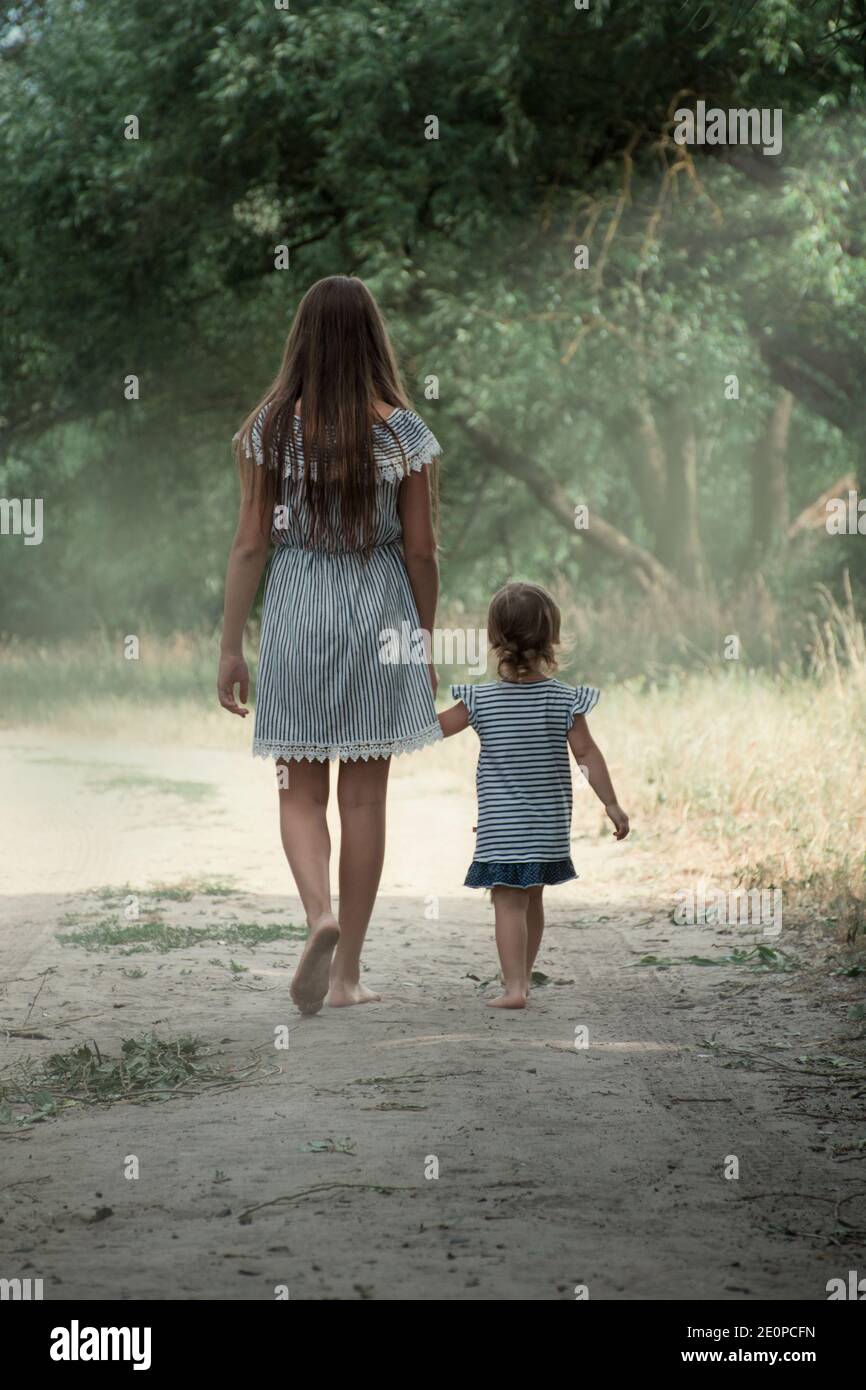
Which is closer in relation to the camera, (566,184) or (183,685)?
(566,184)

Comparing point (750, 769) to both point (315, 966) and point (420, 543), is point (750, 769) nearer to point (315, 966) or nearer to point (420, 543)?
point (420, 543)

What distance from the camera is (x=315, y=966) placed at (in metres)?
4.64

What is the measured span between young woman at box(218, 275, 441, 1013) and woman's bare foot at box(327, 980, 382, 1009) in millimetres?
140

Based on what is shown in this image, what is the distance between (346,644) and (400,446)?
0.59 meters

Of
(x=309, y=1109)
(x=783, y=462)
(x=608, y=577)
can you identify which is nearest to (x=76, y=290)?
(x=608, y=577)

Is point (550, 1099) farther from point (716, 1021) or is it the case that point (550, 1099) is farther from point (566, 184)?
point (566, 184)

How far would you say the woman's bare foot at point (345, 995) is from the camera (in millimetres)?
4914

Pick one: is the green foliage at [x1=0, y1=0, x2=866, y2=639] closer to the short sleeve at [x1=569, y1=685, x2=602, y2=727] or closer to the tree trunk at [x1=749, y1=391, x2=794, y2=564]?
the tree trunk at [x1=749, y1=391, x2=794, y2=564]

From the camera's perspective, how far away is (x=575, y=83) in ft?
46.5

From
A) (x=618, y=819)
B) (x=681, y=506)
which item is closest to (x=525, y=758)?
(x=618, y=819)

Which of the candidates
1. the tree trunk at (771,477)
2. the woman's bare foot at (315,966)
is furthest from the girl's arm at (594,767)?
the tree trunk at (771,477)

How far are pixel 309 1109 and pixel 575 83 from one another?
12158mm

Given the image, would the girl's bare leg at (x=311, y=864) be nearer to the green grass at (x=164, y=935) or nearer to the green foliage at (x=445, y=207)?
the green grass at (x=164, y=935)

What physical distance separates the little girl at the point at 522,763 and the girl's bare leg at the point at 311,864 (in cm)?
45
